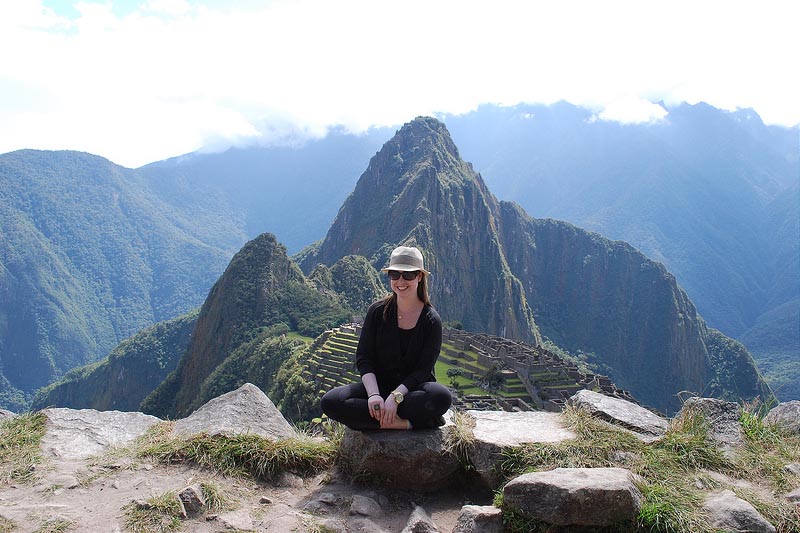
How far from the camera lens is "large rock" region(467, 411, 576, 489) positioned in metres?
4.75

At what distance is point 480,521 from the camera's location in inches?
156

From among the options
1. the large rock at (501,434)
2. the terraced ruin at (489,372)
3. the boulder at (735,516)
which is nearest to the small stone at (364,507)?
the large rock at (501,434)

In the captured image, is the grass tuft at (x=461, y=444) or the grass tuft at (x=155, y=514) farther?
the grass tuft at (x=461, y=444)

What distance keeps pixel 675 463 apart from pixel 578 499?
1446mm

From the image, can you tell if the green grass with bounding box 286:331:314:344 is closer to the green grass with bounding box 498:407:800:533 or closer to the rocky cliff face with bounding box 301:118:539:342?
the rocky cliff face with bounding box 301:118:539:342

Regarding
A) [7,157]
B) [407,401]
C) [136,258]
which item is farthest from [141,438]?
[7,157]

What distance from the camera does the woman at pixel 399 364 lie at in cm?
479

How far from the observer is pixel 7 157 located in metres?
190

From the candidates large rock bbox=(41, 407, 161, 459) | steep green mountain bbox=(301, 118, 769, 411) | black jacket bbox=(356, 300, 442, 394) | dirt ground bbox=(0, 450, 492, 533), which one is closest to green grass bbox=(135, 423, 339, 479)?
dirt ground bbox=(0, 450, 492, 533)

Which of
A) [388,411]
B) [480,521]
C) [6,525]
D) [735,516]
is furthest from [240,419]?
[735,516]

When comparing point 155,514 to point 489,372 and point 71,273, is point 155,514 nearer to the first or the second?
point 489,372

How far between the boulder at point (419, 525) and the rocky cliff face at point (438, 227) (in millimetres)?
96732

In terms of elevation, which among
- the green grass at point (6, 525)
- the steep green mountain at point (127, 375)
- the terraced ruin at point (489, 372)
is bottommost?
the steep green mountain at point (127, 375)

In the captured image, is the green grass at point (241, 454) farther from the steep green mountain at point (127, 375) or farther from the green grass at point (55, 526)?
the steep green mountain at point (127, 375)
